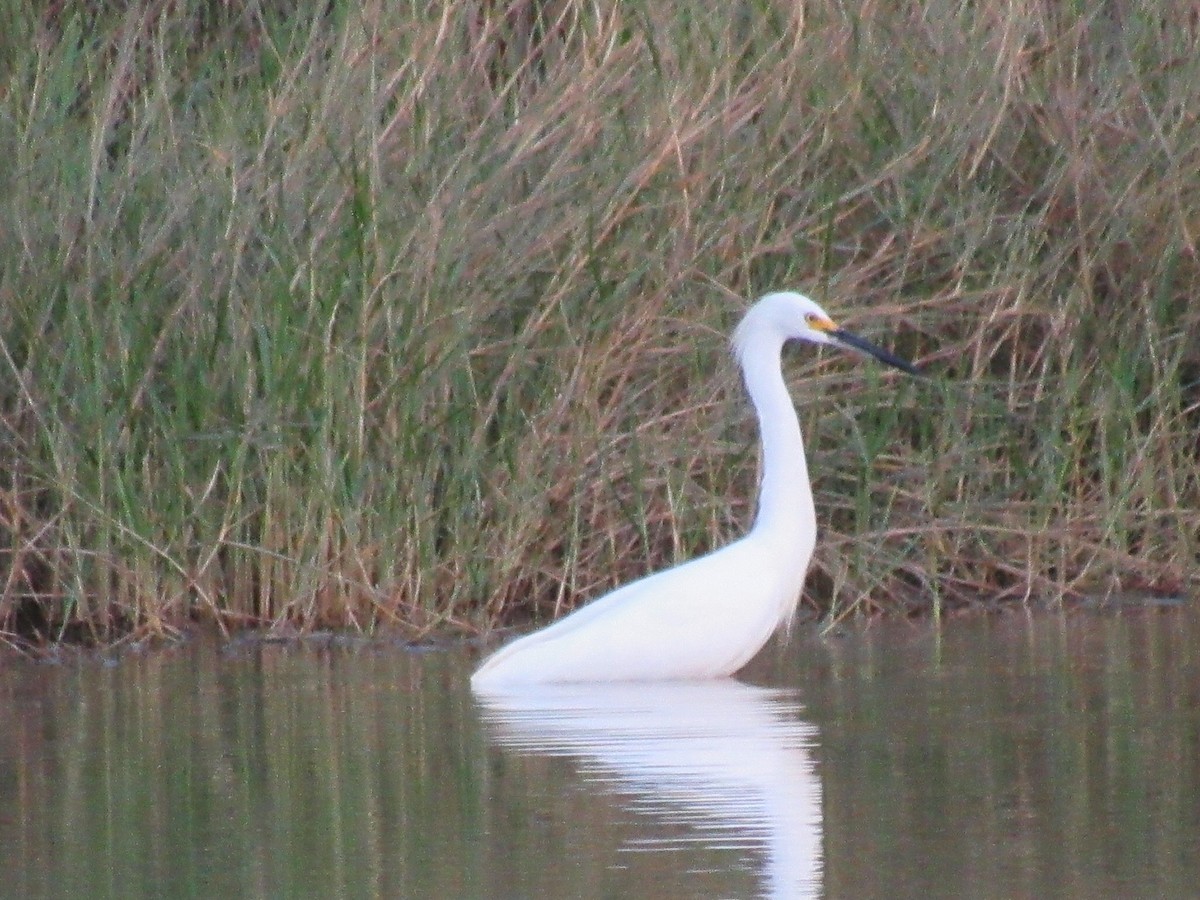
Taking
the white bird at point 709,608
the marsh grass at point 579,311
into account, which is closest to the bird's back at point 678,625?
the white bird at point 709,608

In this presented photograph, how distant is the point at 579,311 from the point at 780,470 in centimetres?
127

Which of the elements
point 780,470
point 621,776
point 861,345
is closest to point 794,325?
point 861,345

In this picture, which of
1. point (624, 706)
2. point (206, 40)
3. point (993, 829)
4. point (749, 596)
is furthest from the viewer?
point (206, 40)

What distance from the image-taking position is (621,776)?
211 inches

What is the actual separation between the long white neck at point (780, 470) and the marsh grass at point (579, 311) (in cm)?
74

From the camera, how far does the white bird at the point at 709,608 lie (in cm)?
705

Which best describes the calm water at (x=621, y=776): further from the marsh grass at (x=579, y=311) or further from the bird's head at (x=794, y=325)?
the bird's head at (x=794, y=325)

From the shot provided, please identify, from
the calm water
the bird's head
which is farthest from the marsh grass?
the bird's head

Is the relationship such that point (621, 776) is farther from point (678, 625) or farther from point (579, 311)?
point (579, 311)

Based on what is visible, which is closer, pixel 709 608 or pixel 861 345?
pixel 709 608

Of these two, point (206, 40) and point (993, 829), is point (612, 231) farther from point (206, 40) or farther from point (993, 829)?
point (993, 829)

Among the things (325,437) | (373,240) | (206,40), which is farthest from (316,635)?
(206,40)

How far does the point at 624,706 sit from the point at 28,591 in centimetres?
232

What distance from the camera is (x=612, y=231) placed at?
8414 millimetres
